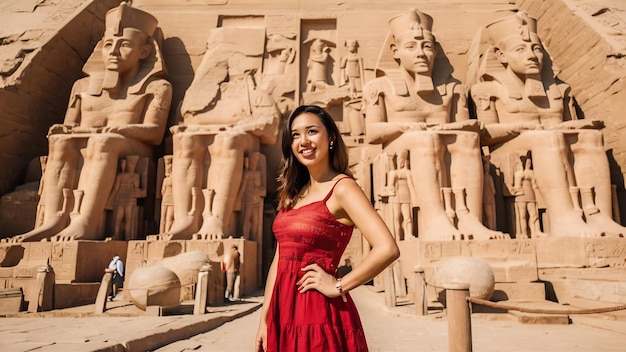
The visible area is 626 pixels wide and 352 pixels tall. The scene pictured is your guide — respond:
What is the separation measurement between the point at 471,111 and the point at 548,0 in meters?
2.96

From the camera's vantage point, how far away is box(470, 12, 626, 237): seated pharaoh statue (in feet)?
20.7

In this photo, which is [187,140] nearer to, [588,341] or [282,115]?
[282,115]

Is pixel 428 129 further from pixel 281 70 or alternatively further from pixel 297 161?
pixel 297 161

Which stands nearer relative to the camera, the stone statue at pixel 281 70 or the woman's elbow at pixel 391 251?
the woman's elbow at pixel 391 251

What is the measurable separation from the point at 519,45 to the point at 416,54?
1753mm

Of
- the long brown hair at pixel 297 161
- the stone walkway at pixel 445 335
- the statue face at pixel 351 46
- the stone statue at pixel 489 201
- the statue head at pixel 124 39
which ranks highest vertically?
the statue face at pixel 351 46

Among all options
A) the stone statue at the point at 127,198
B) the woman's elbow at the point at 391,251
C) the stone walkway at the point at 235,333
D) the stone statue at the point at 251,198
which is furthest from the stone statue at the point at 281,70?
A: the woman's elbow at the point at 391,251

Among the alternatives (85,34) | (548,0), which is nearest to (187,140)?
(85,34)

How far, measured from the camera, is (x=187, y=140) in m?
7.11

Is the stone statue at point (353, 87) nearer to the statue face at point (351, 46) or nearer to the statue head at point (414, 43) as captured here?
the statue face at point (351, 46)

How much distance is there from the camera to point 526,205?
6723 mm

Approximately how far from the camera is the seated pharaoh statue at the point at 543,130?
631cm

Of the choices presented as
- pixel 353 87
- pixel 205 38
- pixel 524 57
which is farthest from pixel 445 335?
pixel 205 38

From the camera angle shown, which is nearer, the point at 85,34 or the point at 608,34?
the point at 608,34
